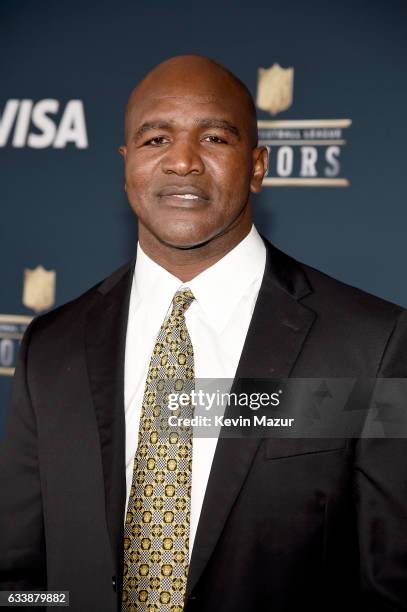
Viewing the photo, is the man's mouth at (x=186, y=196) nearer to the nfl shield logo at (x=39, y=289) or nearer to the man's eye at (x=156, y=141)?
the man's eye at (x=156, y=141)

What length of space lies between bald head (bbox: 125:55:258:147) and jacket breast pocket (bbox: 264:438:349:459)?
603mm

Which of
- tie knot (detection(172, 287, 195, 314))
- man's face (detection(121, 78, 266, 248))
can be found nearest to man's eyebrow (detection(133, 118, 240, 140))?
man's face (detection(121, 78, 266, 248))

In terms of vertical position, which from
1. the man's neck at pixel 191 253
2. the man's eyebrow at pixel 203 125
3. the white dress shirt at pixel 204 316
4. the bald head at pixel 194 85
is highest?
the bald head at pixel 194 85

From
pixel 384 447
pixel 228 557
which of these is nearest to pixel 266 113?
pixel 384 447

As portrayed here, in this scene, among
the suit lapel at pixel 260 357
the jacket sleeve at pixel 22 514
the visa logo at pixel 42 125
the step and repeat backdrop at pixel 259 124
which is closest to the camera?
the suit lapel at pixel 260 357

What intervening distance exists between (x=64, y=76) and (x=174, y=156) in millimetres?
1444

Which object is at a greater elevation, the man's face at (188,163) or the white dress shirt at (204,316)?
the man's face at (188,163)

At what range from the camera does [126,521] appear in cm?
135

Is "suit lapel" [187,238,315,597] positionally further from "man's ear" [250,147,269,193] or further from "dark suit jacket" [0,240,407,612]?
"man's ear" [250,147,269,193]

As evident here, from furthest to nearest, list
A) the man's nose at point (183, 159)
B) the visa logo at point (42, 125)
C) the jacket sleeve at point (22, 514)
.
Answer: the visa logo at point (42, 125) → the jacket sleeve at point (22, 514) → the man's nose at point (183, 159)

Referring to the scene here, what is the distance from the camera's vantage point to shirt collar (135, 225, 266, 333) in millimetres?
1446

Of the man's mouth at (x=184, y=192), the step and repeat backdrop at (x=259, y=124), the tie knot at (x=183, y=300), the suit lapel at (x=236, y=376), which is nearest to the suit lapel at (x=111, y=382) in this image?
the suit lapel at (x=236, y=376)

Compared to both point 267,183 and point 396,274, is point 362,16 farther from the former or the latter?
point 396,274

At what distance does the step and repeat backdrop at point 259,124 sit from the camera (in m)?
2.33
